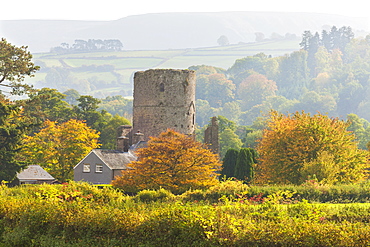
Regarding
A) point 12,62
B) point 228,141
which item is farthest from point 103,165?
point 228,141

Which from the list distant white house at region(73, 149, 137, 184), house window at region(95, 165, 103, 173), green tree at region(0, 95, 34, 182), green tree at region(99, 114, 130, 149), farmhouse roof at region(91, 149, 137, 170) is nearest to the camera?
green tree at region(0, 95, 34, 182)

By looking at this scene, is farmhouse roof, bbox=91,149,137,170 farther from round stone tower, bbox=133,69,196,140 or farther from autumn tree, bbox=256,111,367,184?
autumn tree, bbox=256,111,367,184

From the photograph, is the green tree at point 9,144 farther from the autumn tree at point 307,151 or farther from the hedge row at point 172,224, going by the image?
the hedge row at point 172,224

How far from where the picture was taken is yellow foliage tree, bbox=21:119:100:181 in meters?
64.8

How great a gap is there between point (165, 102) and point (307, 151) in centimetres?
2301

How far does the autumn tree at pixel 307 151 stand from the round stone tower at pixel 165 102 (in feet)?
62.7

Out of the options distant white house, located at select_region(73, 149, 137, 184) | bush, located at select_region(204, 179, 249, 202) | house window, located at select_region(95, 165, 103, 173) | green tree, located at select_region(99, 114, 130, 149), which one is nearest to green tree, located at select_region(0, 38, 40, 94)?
distant white house, located at select_region(73, 149, 137, 184)

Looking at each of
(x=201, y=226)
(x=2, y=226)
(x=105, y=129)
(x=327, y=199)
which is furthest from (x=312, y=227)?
(x=105, y=129)

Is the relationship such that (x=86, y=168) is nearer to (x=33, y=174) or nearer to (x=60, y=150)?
(x=33, y=174)

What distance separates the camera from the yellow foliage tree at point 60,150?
6481 centimetres

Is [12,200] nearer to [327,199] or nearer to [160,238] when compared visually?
[160,238]

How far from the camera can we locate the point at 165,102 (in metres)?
60.2

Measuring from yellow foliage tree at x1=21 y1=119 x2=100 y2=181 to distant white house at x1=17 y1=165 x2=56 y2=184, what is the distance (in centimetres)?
544

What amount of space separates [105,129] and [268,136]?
44.8 meters
